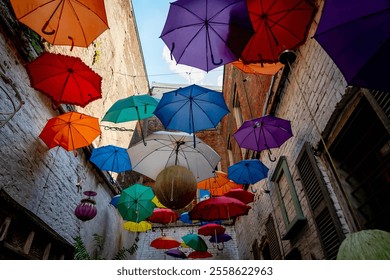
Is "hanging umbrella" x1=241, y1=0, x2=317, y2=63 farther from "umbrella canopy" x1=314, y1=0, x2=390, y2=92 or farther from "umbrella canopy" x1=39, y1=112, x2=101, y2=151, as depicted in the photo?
"umbrella canopy" x1=39, y1=112, x2=101, y2=151

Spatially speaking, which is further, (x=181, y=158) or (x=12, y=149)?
(x=181, y=158)

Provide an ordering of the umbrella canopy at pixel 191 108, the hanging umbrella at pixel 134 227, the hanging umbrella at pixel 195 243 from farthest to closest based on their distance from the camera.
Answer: the hanging umbrella at pixel 134 227 → the hanging umbrella at pixel 195 243 → the umbrella canopy at pixel 191 108

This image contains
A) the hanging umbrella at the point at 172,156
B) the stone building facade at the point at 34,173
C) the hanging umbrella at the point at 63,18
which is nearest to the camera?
the hanging umbrella at the point at 63,18

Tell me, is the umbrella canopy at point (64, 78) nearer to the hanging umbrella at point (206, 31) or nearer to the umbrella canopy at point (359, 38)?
the hanging umbrella at point (206, 31)

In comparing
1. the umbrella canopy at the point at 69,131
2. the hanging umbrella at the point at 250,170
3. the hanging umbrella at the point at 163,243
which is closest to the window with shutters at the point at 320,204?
the hanging umbrella at the point at 250,170

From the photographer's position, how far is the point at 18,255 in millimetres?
4336

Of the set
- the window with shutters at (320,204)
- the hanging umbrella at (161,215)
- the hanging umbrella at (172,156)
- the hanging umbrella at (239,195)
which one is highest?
the hanging umbrella at (161,215)

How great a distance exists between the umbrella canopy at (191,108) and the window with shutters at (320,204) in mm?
1845

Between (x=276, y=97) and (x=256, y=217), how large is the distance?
4653 mm

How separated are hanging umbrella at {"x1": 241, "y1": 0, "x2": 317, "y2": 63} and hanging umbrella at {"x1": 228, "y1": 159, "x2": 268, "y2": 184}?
9.77 ft

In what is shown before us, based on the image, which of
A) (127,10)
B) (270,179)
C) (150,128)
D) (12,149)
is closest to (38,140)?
(12,149)

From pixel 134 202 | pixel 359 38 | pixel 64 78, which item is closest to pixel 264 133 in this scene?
pixel 359 38

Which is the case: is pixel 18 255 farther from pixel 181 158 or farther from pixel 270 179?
pixel 270 179

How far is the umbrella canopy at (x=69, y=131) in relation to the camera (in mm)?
5328
